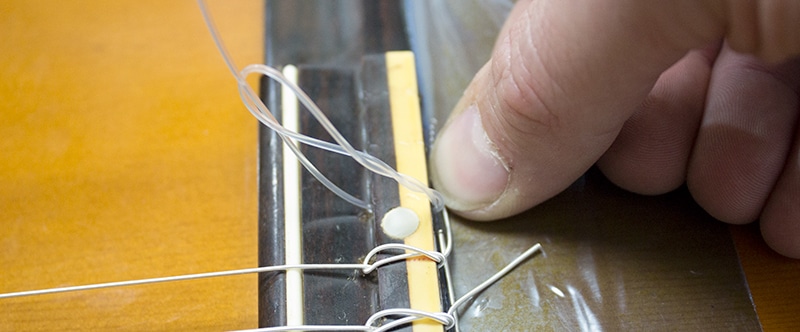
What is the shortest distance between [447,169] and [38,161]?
16.3 inches

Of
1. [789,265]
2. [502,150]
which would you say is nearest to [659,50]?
[502,150]

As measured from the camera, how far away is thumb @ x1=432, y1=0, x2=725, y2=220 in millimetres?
388

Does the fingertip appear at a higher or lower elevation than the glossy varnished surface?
lower

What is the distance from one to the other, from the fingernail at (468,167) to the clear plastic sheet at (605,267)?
29 mm

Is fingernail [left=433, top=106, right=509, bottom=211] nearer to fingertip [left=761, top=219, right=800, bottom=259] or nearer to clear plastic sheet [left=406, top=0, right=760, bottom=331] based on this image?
clear plastic sheet [left=406, top=0, right=760, bottom=331]

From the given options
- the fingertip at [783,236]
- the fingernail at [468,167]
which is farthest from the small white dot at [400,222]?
the fingertip at [783,236]

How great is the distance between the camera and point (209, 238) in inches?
22.4

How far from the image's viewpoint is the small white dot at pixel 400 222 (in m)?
0.51

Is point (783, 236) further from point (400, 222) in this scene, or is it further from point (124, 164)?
point (124, 164)

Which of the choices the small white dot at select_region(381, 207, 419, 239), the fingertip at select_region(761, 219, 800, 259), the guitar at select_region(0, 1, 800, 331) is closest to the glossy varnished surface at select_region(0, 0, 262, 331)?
the guitar at select_region(0, 1, 800, 331)

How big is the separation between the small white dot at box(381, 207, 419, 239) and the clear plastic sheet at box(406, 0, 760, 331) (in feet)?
0.17

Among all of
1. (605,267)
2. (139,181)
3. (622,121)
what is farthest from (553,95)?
(139,181)

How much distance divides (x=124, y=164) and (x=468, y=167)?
0.34 m

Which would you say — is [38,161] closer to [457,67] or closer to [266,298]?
[266,298]
